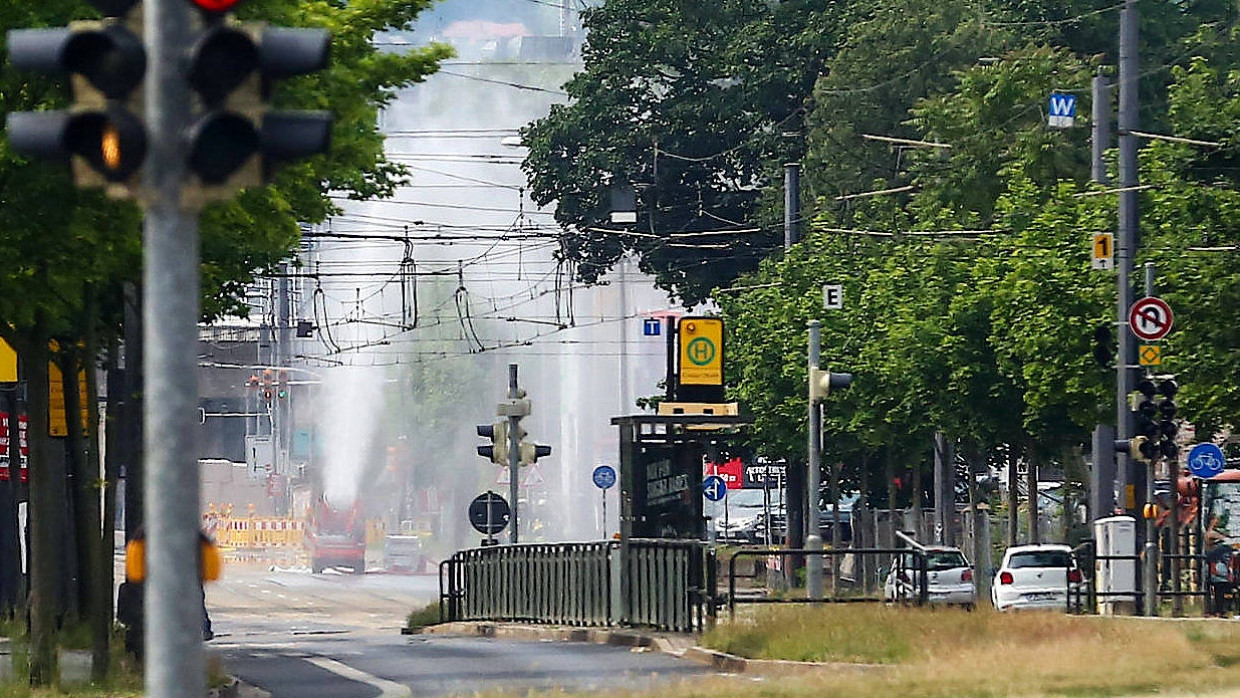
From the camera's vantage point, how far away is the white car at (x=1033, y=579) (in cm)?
4225

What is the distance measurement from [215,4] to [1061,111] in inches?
1500

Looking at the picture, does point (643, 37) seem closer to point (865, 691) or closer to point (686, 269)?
point (686, 269)

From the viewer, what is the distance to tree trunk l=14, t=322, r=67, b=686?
68.6 feet

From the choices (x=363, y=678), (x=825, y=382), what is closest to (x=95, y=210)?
(x=363, y=678)

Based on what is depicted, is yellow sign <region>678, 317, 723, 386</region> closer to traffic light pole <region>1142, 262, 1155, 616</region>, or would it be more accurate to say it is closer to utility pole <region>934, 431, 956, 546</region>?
traffic light pole <region>1142, 262, 1155, 616</region>

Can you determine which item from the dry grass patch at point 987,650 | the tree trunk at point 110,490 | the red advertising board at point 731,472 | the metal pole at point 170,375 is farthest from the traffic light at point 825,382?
the red advertising board at point 731,472

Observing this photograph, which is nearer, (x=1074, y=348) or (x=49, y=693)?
(x=49, y=693)

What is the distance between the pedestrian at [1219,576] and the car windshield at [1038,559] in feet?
8.74

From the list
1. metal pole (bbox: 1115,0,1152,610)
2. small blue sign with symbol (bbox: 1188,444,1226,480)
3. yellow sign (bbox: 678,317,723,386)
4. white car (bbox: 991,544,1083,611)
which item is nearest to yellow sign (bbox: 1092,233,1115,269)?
metal pole (bbox: 1115,0,1152,610)

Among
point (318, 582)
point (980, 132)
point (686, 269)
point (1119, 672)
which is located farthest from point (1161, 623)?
point (318, 582)

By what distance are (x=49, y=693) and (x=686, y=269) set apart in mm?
49393

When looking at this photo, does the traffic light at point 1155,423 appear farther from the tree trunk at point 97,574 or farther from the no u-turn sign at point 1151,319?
the tree trunk at point 97,574

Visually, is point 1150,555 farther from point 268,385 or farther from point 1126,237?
point 268,385

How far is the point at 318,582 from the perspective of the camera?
276ft
